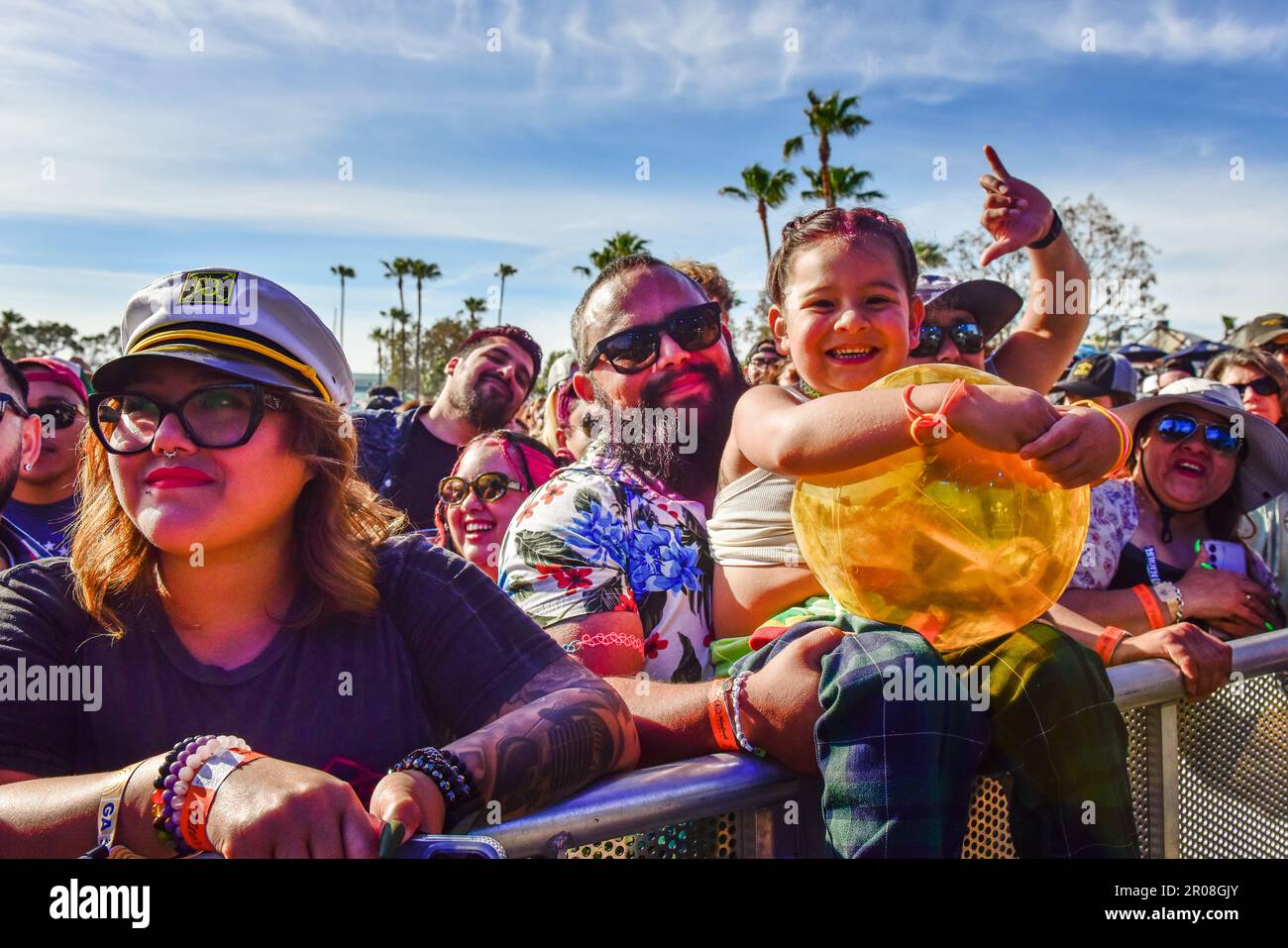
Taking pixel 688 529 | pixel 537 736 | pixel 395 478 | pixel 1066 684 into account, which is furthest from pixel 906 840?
pixel 395 478

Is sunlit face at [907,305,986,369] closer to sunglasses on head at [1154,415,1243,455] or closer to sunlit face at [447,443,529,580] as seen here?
sunglasses on head at [1154,415,1243,455]

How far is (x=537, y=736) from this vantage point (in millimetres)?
1872

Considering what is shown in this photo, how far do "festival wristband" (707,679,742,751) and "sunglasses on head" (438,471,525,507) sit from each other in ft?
7.04

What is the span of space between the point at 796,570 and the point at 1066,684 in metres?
0.79

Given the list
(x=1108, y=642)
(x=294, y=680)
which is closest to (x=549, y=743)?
(x=294, y=680)

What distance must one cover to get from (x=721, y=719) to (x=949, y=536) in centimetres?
63

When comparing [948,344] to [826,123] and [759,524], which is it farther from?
[826,123]

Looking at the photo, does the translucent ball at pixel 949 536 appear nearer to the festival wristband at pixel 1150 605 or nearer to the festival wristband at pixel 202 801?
the festival wristband at pixel 202 801

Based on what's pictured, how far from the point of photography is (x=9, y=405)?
3064mm

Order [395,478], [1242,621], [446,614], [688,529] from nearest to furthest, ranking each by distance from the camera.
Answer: [446,614]
[688,529]
[1242,621]
[395,478]

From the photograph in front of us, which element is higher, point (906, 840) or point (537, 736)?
point (537, 736)

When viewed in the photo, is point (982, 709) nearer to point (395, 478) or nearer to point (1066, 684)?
point (1066, 684)

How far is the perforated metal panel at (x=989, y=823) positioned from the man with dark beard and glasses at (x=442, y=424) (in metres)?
4.12

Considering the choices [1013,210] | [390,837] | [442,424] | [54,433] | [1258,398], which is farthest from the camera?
[442,424]
